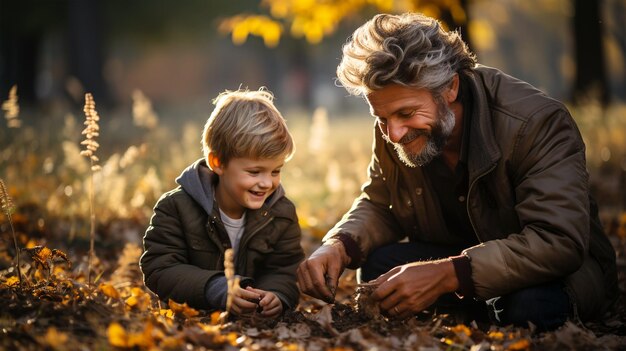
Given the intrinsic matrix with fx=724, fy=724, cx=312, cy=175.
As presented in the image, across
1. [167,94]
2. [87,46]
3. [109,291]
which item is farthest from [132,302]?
[167,94]

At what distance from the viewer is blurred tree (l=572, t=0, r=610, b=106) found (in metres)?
12.7

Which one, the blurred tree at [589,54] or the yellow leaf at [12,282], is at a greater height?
the blurred tree at [589,54]

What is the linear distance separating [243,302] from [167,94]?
43910mm

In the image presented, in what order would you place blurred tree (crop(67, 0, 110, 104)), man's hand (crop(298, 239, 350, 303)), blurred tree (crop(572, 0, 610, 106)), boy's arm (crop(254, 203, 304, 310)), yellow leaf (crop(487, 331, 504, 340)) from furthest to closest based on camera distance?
1. blurred tree (crop(67, 0, 110, 104))
2. blurred tree (crop(572, 0, 610, 106))
3. boy's arm (crop(254, 203, 304, 310))
4. man's hand (crop(298, 239, 350, 303))
5. yellow leaf (crop(487, 331, 504, 340))

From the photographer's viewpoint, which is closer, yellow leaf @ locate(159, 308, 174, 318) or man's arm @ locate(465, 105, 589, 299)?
man's arm @ locate(465, 105, 589, 299)

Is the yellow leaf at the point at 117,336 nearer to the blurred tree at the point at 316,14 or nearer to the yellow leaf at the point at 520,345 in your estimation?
the yellow leaf at the point at 520,345

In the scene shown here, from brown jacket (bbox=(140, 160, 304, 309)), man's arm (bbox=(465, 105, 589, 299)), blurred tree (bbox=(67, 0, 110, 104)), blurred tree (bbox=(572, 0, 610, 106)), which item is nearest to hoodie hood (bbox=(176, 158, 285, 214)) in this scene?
brown jacket (bbox=(140, 160, 304, 309))

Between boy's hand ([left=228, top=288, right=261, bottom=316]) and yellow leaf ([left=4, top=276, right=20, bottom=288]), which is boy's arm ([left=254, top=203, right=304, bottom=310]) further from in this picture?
yellow leaf ([left=4, top=276, right=20, bottom=288])

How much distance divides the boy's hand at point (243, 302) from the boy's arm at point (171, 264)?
0.21m

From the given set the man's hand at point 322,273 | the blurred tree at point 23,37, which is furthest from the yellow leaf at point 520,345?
the blurred tree at point 23,37

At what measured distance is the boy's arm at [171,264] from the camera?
369 centimetres

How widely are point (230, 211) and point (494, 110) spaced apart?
1.51 m

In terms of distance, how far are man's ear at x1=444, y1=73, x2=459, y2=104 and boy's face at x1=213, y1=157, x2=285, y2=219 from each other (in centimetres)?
91

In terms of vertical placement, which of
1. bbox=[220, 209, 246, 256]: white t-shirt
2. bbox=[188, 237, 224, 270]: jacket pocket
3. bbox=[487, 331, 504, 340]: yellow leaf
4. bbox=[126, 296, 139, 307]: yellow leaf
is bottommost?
bbox=[487, 331, 504, 340]: yellow leaf
